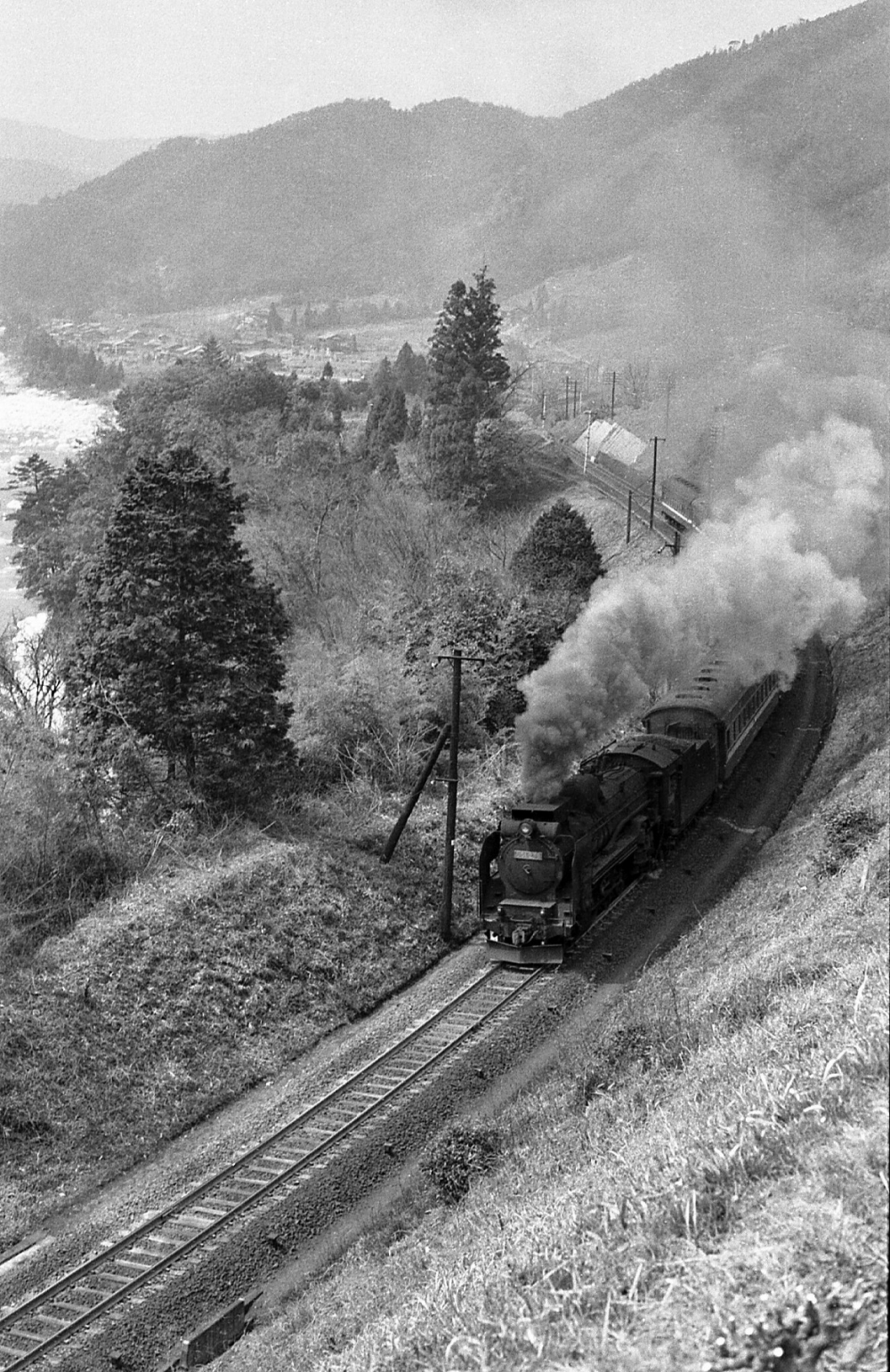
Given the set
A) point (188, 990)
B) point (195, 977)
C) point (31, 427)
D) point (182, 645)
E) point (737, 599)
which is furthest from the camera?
point (31, 427)

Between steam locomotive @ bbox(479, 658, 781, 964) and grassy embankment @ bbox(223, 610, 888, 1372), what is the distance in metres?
2.95

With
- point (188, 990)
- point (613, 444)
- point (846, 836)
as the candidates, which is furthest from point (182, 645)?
point (613, 444)

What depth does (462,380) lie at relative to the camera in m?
71.1

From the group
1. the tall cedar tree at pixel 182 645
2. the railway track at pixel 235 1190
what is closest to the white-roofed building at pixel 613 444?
the tall cedar tree at pixel 182 645

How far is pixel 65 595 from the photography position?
55531 millimetres

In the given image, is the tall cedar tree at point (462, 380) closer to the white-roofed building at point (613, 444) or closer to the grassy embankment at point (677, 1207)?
the white-roofed building at point (613, 444)

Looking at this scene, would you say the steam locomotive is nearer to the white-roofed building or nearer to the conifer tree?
the conifer tree

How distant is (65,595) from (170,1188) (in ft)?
133

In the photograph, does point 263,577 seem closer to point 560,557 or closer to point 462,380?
point 560,557

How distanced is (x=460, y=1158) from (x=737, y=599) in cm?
2150

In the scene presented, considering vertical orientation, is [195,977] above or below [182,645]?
below

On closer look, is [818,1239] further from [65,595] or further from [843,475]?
[65,595]

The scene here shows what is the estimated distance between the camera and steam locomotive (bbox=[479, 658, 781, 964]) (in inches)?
932

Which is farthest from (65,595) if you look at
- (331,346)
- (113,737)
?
(331,346)
